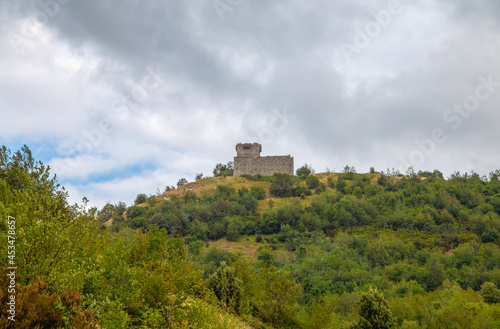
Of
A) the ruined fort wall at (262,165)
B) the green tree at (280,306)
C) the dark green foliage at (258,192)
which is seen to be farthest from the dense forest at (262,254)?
the ruined fort wall at (262,165)

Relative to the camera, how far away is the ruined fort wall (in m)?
74.0

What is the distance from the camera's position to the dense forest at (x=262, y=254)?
9.65 meters

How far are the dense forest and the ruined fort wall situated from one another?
106 inches

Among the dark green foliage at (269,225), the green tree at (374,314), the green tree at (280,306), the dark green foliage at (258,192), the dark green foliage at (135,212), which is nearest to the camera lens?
the green tree at (280,306)

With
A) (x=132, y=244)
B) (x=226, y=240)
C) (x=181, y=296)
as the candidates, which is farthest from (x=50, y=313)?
(x=226, y=240)

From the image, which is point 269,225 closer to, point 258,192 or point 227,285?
point 258,192

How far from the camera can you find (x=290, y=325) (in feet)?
64.6

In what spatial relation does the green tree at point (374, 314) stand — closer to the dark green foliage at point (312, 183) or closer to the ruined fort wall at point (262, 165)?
the dark green foliage at point (312, 183)

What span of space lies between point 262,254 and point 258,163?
33252 millimetres

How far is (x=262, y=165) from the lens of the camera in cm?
7444

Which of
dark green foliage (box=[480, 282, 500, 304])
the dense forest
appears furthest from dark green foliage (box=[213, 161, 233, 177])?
dark green foliage (box=[480, 282, 500, 304])

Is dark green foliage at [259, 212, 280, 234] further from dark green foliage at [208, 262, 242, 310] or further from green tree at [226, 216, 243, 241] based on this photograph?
dark green foliage at [208, 262, 242, 310]

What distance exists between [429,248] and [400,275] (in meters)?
8.40

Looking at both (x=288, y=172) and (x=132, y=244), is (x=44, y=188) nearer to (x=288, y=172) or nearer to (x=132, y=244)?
(x=132, y=244)
